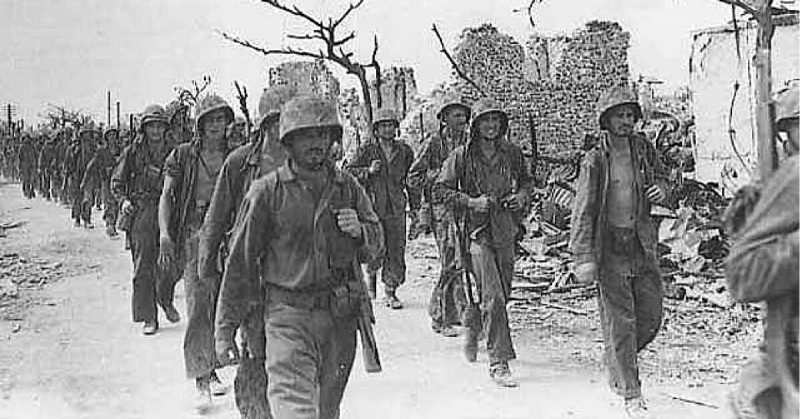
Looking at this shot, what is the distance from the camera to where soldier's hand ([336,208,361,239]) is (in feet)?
15.2

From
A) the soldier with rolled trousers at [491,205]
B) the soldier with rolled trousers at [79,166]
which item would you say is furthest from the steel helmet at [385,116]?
the soldier with rolled trousers at [79,166]

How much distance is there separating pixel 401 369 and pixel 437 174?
66.7 inches

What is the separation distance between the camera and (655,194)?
5965 mm

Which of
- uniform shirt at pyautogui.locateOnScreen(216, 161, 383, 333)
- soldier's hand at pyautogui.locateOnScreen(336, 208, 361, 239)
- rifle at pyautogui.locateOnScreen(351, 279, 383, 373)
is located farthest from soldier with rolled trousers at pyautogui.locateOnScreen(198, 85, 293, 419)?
soldier's hand at pyautogui.locateOnScreen(336, 208, 361, 239)

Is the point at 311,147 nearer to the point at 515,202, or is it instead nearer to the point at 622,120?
the point at 622,120

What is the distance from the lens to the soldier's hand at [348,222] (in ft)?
15.2

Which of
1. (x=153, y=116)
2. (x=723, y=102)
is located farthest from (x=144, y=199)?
(x=723, y=102)

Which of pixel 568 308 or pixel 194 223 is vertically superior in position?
pixel 194 223

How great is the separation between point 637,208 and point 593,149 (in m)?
0.39

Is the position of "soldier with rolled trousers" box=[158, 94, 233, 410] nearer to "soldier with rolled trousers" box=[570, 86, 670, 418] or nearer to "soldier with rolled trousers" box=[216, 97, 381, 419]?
"soldier with rolled trousers" box=[216, 97, 381, 419]

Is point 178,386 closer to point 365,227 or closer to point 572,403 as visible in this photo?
point 572,403

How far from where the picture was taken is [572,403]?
646cm

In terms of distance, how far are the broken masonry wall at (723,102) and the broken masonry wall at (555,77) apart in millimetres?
7364

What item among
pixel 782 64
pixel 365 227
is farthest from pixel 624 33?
pixel 365 227
